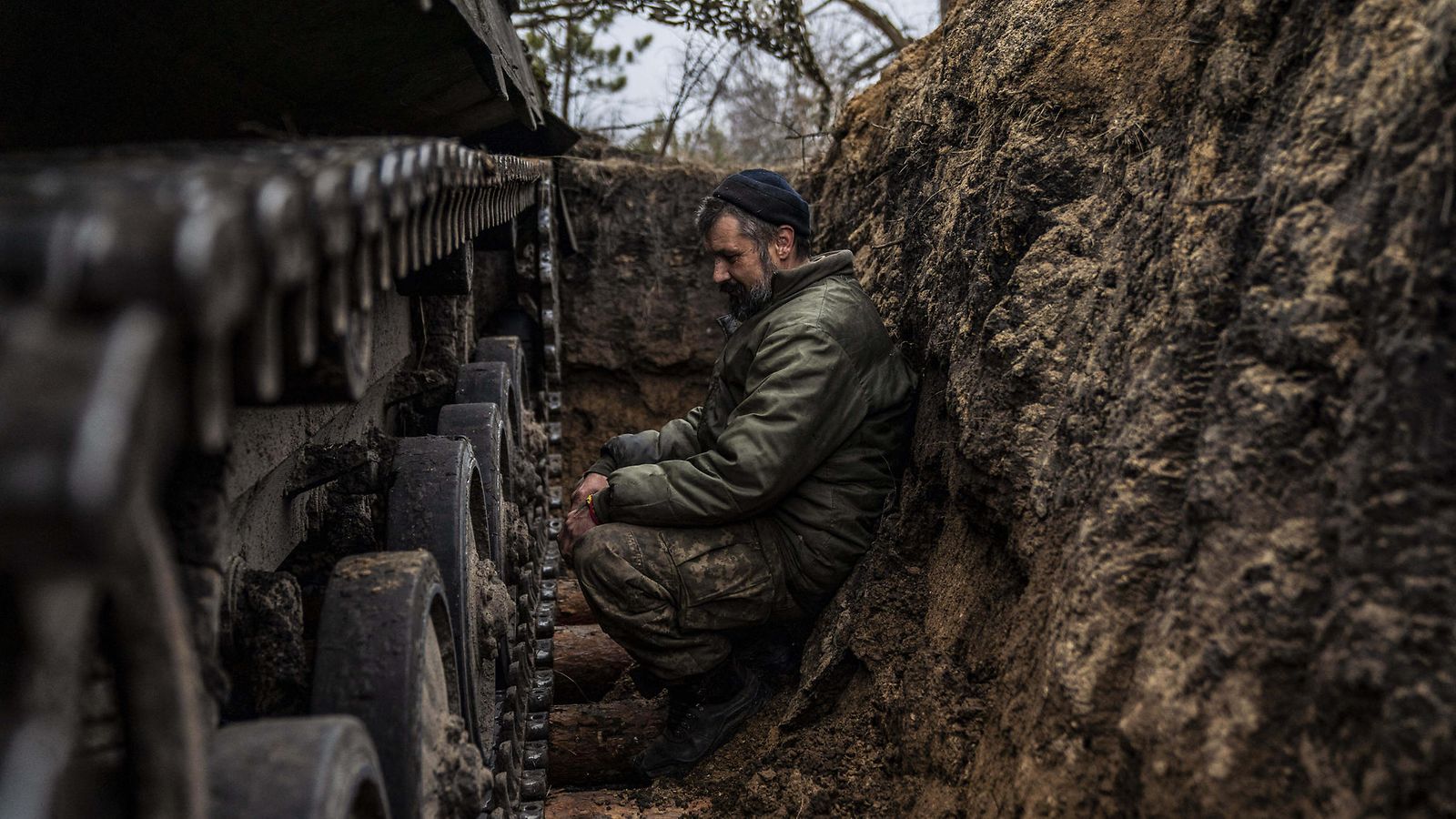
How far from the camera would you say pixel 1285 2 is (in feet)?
7.98

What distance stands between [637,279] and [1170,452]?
5284 millimetres

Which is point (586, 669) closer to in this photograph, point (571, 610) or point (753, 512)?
point (571, 610)

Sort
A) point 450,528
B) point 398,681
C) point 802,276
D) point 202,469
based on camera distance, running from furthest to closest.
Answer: point 802,276
point 450,528
point 398,681
point 202,469

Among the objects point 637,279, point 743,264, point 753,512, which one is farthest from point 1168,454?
point 637,279

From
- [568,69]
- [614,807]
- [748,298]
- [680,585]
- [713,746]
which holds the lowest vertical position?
[614,807]

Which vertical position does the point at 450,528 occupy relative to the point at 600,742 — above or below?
above

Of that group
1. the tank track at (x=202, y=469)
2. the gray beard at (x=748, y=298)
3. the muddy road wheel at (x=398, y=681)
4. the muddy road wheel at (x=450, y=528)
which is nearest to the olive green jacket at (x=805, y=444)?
the gray beard at (x=748, y=298)

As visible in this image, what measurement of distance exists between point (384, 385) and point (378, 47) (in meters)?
1.61

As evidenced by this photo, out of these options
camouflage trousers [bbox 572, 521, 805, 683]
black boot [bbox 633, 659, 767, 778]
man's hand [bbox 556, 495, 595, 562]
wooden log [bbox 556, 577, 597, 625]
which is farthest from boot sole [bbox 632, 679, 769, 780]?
wooden log [bbox 556, 577, 597, 625]

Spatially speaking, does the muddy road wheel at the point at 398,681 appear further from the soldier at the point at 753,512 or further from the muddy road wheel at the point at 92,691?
the soldier at the point at 753,512

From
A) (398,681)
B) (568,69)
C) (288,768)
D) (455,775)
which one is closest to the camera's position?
(288,768)

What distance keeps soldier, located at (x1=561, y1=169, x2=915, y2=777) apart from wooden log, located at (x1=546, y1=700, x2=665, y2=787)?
Result: 0.58ft

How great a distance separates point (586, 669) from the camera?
4.46 meters

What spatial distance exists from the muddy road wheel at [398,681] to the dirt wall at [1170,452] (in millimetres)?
1189
